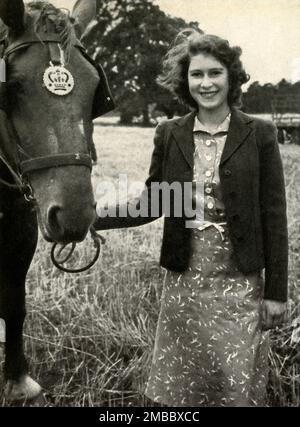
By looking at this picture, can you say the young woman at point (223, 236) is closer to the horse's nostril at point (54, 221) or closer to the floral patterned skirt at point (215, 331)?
the floral patterned skirt at point (215, 331)

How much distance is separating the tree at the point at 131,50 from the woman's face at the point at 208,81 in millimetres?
1098

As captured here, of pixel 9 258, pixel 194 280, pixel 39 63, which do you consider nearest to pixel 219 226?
pixel 194 280

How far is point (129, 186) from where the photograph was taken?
3561 mm

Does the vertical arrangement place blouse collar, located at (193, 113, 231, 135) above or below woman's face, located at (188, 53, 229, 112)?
below

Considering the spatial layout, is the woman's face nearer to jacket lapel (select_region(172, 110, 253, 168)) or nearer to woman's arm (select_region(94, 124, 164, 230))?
jacket lapel (select_region(172, 110, 253, 168))

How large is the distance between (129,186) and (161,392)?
169 centimetres

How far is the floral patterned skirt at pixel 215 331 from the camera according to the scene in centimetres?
199

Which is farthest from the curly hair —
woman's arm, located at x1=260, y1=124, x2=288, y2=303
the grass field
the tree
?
the grass field

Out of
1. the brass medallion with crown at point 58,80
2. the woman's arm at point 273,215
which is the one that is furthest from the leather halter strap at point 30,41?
the woman's arm at point 273,215

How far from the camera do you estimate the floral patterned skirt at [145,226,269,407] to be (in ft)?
6.54

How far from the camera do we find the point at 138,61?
3.12m

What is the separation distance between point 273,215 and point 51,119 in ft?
3.03

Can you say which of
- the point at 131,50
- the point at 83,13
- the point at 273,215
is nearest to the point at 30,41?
the point at 83,13

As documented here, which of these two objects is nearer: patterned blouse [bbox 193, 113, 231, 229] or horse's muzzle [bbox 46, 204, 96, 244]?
horse's muzzle [bbox 46, 204, 96, 244]
